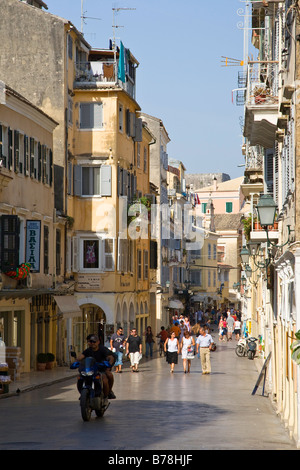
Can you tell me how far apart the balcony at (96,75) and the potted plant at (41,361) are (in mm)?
14210

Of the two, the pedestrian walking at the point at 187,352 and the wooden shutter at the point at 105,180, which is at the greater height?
the wooden shutter at the point at 105,180

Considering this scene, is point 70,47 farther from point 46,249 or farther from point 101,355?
point 101,355

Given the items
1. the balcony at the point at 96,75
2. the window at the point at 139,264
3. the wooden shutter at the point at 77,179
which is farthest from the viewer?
the window at the point at 139,264

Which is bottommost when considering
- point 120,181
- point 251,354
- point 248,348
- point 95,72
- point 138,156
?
point 251,354

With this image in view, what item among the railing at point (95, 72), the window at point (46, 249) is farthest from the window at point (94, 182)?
the window at point (46, 249)

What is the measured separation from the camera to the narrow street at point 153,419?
50.8ft

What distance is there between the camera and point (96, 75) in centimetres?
4588

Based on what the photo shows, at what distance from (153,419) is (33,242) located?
1565cm

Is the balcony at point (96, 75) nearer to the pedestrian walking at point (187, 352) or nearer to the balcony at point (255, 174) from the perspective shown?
the balcony at point (255, 174)

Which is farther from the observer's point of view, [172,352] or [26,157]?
[172,352]

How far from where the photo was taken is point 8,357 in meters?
31.3

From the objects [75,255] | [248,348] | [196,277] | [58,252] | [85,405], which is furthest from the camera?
[196,277]

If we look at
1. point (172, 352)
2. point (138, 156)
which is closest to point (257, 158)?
point (172, 352)
